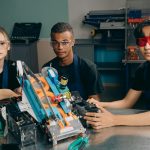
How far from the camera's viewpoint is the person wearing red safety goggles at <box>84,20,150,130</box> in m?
1.41

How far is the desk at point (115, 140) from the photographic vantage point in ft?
3.98

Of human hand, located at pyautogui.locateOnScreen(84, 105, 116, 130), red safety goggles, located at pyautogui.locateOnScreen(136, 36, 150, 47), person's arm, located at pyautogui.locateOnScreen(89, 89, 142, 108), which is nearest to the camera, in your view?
human hand, located at pyautogui.locateOnScreen(84, 105, 116, 130)

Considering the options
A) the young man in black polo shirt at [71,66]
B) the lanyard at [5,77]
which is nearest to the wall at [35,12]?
the young man in black polo shirt at [71,66]

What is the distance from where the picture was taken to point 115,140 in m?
1.27

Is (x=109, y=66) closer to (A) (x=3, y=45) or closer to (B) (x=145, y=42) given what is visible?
(A) (x=3, y=45)

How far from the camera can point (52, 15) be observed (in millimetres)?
4402

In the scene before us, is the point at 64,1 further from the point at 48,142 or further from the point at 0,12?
the point at 48,142

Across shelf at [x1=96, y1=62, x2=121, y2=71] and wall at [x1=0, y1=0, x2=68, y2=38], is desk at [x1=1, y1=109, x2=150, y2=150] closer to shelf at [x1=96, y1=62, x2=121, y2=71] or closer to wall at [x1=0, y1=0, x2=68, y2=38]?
shelf at [x1=96, y1=62, x2=121, y2=71]

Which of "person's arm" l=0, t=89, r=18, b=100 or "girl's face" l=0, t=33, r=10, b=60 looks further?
"girl's face" l=0, t=33, r=10, b=60

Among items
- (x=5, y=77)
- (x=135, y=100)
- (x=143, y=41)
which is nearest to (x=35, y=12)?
(x=5, y=77)

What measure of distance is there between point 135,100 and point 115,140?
674 mm

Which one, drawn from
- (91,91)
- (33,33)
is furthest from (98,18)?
(91,91)

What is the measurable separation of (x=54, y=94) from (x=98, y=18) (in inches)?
108

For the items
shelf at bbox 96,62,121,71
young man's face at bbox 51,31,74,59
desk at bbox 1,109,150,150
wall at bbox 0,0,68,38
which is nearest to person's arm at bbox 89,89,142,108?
desk at bbox 1,109,150,150
